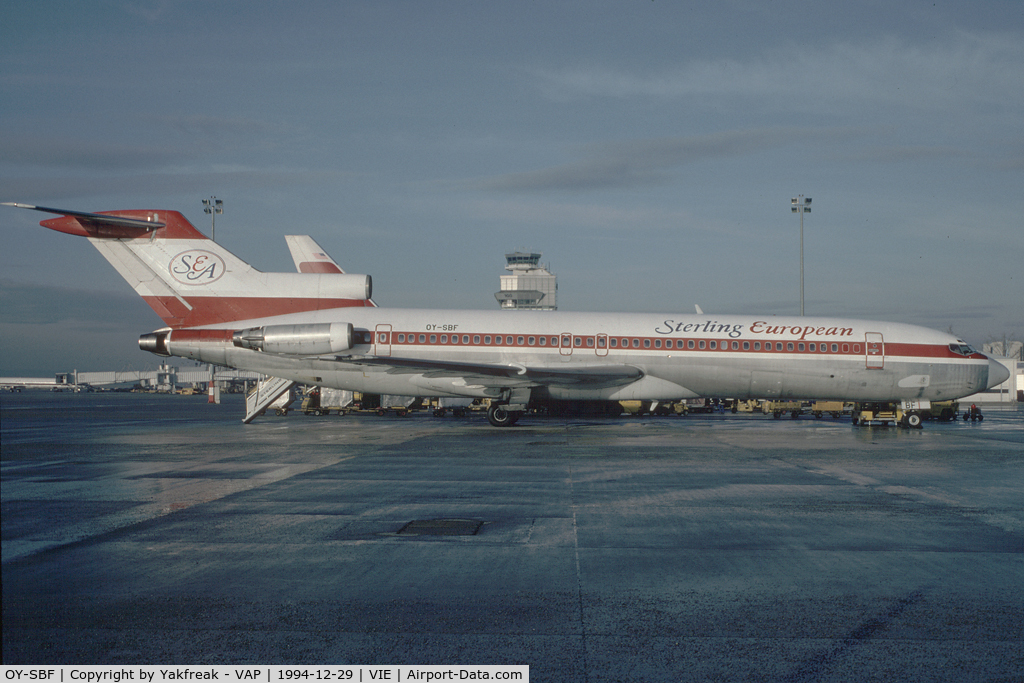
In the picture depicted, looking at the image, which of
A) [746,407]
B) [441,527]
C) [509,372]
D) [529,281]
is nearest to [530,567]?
[441,527]

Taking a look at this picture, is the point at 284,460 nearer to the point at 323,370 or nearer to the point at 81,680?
the point at 323,370

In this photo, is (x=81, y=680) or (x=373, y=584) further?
(x=373, y=584)

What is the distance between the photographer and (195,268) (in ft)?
85.3

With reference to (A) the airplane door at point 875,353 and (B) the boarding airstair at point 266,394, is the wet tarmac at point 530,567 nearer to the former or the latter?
(A) the airplane door at point 875,353

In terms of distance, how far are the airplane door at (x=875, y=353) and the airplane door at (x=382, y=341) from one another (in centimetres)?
1743

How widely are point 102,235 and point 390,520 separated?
2155 centimetres

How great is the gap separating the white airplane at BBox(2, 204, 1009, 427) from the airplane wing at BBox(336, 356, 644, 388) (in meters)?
0.10

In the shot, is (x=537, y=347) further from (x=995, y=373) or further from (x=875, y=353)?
(x=995, y=373)

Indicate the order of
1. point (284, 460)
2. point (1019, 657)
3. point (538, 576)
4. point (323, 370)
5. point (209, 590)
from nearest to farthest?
point (1019, 657) → point (209, 590) → point (538, 576) → point (284, 460) → point (323, 370)

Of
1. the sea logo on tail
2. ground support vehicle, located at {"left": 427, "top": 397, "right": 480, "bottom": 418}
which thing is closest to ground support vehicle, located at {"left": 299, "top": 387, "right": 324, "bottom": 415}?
ground support vehicle, located at {"left": 427, "top": 397, "right": 480, "bottom": 418}

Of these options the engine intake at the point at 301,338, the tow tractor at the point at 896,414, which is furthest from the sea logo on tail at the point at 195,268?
the tow tractor at the point at 896,414

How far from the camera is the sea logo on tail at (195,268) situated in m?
25.9

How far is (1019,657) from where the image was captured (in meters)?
4.87

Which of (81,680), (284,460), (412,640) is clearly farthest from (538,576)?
(284,460)
